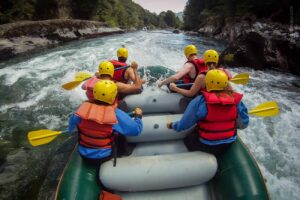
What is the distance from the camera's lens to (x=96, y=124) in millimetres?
2570

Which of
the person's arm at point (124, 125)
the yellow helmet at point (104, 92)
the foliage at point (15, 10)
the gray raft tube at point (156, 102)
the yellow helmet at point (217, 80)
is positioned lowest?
the gray raft tube at point (156, 102)

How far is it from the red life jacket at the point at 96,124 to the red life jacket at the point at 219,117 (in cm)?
96

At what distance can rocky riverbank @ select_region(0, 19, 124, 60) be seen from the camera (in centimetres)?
1152

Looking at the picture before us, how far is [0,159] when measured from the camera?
161 inches

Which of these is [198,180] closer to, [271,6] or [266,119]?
[266,119]

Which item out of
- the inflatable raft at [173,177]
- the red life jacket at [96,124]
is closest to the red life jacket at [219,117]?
the inflatable raft at [173,177]

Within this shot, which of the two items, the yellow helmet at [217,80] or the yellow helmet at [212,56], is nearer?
the yellow helmet at [217,80]

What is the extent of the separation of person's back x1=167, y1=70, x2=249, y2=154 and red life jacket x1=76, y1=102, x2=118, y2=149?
86 cm

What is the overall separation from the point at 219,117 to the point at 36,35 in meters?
13.6

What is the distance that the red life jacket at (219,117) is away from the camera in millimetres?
2676

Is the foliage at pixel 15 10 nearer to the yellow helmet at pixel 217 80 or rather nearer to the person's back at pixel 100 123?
the person's back at pixel 100 123

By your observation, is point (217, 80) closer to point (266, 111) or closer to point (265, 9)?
point (266, 111)

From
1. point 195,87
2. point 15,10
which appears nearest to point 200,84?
point 195,87

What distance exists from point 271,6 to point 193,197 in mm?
19370
